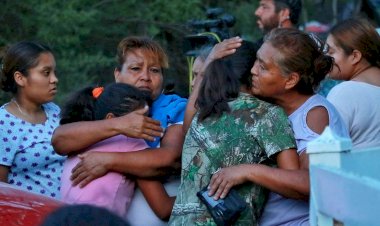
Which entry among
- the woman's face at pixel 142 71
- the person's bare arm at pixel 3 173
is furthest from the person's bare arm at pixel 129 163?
the person's bare arm at pixel 3 173

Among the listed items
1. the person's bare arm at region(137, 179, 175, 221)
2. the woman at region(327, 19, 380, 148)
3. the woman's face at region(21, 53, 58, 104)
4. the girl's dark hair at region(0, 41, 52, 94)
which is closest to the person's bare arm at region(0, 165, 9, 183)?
the woman's face at region(21, 53, 58, 104)

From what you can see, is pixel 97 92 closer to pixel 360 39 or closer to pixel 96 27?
pixel 360 39

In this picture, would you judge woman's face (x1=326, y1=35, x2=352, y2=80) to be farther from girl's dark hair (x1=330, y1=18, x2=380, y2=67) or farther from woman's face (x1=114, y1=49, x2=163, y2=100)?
woman's face (x1=114, y1=49, x2=163, y2=100)

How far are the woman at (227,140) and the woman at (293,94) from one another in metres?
0.06

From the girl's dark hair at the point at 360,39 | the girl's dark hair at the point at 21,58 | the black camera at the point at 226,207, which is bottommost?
the black camera at the point at 226,207

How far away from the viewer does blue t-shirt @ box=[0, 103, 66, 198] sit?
5.09 meters

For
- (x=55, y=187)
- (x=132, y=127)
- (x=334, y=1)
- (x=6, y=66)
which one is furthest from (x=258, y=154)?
(x=334, y=1)

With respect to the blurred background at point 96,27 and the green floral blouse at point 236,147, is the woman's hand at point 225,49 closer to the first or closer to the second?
the green floral blouse at point 236,147

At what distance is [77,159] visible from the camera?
441 centimetres

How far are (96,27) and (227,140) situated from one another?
940 cm

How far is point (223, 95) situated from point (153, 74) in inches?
38.7

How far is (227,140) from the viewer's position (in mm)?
3883

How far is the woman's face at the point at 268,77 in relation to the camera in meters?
4.01

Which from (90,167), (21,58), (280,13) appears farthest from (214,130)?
(280,13)
